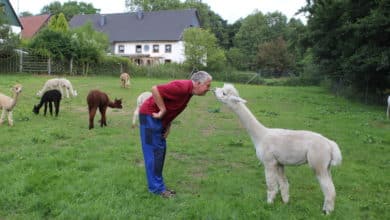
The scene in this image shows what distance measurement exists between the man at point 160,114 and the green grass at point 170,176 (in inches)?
13.9

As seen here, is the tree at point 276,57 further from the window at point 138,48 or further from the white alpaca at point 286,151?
the white alpaca at point 286,151

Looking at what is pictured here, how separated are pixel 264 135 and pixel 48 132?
690cm

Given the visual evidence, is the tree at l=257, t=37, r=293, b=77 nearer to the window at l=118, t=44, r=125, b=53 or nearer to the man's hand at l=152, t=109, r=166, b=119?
the window at l=118, t=44, r=125, b=53

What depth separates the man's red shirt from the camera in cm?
599

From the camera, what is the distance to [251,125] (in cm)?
621

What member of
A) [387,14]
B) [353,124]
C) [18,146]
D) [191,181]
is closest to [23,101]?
[18,146]

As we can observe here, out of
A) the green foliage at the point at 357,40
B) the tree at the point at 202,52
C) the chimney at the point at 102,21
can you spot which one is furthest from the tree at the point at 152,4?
the green foliage at the point at 357,40

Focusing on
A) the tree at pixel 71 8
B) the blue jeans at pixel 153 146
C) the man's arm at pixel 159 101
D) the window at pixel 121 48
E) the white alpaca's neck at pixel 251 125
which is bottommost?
the blue jeans at pixel 153 146

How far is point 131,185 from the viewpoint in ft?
21.8

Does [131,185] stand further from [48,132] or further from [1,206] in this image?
[48,132]

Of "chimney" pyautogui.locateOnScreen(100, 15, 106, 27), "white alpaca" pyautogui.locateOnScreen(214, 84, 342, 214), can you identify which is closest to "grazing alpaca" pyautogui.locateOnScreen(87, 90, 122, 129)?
"white alpaca" pyautogui.locateOnScreen(214, 84, 342, 214)

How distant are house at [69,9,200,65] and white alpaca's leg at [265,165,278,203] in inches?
2420

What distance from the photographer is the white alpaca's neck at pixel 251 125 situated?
20.1 feet

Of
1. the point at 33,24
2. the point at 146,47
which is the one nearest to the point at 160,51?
the point at 146,47
